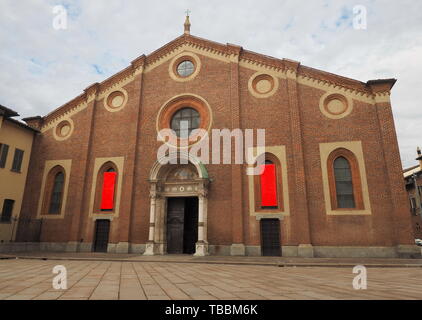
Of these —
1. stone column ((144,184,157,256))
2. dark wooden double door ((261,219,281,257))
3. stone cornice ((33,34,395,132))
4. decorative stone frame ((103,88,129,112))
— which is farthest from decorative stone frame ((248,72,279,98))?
decorative stone frame ((103,88,129,112))

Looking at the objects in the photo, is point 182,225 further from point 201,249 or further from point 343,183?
point 343,183

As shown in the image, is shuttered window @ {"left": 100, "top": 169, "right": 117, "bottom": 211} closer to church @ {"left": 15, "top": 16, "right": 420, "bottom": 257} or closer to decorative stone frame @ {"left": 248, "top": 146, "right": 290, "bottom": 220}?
church @ {"left": 15, "top": 16, "right": 420, "bottom": 257}

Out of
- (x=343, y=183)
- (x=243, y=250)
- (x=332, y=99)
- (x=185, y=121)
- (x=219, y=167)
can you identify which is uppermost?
(x=332, y=99)

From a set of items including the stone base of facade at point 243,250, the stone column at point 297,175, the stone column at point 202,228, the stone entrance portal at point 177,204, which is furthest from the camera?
the stone entrance portal at point 177,204

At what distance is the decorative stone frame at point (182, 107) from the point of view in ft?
60.9

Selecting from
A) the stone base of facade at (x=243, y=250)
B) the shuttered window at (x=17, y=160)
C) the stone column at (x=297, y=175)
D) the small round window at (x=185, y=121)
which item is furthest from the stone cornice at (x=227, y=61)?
the stone base of facade at (x=243, y=250)

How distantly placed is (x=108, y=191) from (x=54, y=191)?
5.28 meters

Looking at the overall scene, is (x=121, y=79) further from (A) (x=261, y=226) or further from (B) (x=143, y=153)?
(A) (x=261, y=226)

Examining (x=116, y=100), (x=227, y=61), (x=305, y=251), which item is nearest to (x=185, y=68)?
(x=227, y=61)

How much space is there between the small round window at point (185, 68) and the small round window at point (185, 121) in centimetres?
281

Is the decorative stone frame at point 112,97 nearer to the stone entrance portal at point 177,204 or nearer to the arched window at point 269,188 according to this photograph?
the stone entrance portal at point 177,204

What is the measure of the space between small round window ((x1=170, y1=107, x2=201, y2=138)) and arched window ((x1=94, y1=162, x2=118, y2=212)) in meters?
5.44

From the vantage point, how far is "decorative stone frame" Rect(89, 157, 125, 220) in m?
18.7

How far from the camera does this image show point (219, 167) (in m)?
17.4
